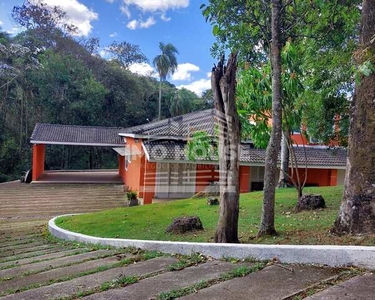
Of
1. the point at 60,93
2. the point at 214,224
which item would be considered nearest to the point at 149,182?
the point at 214,224

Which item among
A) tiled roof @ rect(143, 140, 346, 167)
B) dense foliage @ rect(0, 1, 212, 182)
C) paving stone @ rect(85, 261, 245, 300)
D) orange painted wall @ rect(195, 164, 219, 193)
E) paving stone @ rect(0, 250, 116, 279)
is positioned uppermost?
dense foliage @ rect(0, 1, 212, 182)

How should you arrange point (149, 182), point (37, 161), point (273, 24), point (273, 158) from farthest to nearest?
1. point (37, 161)
2. point (149, 182)
3. point (273, 24)
4. point (273, 158)

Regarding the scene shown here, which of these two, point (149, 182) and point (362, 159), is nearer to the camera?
point (362, 159)

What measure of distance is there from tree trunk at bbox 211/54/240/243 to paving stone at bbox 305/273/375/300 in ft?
6.70

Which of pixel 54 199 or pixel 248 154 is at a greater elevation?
pixel 248 154

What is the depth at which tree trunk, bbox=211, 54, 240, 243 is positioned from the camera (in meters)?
5.09

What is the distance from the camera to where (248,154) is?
16516 millimetres

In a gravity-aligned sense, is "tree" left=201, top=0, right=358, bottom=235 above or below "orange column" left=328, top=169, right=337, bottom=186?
above

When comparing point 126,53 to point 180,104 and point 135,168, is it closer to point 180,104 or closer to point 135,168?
point 180,104

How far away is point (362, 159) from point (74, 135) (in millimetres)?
21782

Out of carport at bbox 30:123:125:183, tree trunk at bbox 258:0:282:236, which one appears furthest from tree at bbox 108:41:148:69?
tree trunk at bbox 258:0:282:236

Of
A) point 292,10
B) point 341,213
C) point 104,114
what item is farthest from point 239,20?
point 104,114

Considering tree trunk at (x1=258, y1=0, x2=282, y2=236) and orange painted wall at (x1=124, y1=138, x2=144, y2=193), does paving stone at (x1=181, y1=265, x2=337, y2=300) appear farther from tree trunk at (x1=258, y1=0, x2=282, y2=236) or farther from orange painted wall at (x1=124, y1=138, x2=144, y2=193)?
orange painted wall at (x1=124, y1=138, x2=144, y2=193)

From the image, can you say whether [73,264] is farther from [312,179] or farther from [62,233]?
[312,179]
